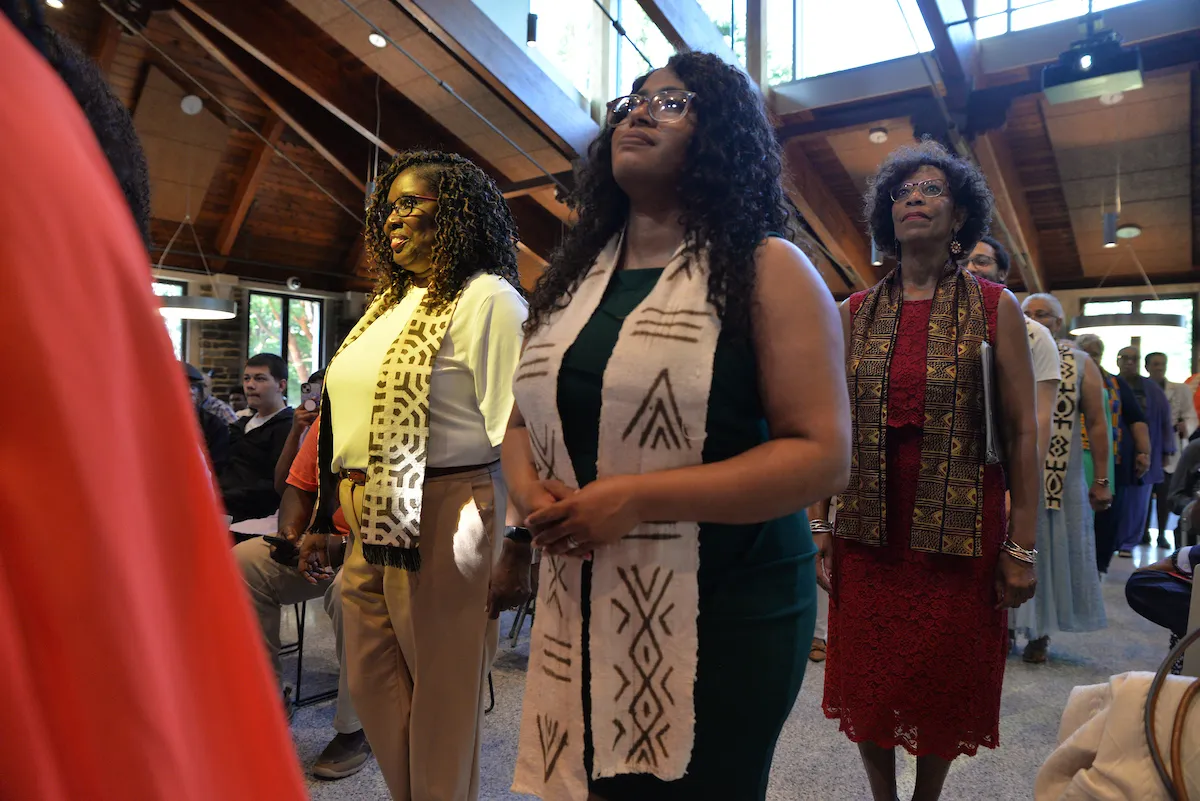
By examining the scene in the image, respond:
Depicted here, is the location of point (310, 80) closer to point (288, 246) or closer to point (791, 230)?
point (288, 246)

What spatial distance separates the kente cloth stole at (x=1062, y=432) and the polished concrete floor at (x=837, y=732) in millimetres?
812

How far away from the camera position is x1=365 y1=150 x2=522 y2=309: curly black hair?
1.96 m

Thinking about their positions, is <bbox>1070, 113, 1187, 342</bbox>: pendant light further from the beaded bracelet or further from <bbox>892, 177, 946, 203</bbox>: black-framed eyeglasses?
the beaded bracelet

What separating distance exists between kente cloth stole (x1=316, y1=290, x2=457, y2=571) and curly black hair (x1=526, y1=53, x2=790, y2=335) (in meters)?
0.49

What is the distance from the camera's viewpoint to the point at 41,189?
0.95 feet

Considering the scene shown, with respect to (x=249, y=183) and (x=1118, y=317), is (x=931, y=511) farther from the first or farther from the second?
(x=249, y=183)

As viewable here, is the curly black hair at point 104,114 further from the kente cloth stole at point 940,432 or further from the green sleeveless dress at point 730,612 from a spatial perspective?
the kente cloth stole at point 940,432

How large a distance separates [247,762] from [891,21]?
291 inches

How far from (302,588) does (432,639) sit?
1.52 meters

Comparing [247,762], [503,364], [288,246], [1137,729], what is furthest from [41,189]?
[288,246]

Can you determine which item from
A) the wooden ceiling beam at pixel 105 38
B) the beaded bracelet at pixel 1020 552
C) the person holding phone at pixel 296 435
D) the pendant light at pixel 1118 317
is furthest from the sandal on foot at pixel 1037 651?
the wooden ceiling beam at pixel 105 38

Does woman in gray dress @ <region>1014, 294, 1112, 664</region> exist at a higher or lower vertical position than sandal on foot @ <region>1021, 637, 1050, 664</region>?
higher

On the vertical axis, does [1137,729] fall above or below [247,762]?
below

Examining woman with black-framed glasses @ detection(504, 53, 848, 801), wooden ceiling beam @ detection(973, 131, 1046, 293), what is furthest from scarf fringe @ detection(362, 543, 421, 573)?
wooden ceiling beam @ detection(973, 131, 1046, 293)
